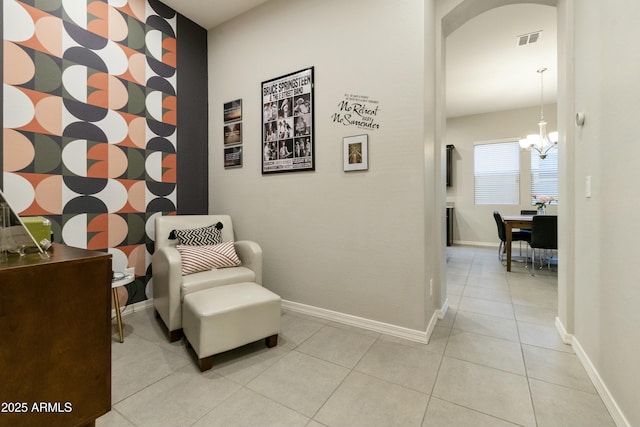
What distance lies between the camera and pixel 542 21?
10.2ft

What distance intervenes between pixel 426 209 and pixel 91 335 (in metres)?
→ 2.02

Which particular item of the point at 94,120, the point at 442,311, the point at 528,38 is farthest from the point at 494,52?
the point at 94,120

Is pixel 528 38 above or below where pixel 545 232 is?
above

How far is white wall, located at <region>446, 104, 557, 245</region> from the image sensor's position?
584cm

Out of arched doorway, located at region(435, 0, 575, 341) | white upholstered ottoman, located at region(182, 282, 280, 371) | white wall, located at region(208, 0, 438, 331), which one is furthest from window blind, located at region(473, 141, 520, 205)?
white upholstered ottoman, located at region(182, 282, 280, 371)

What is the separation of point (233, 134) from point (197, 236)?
48.6 inches

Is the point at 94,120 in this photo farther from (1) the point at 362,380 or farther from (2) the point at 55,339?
(1) the point at 362,380

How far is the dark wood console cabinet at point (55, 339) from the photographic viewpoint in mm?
752

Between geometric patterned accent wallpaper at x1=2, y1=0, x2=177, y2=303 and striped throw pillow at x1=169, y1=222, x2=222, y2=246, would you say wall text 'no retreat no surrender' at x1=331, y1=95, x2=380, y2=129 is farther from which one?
geometric patterned accent wallpaper at x1=2, y1=0, x2=177, y2=303

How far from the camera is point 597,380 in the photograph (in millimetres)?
1527

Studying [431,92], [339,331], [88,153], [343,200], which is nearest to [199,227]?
[88,153]

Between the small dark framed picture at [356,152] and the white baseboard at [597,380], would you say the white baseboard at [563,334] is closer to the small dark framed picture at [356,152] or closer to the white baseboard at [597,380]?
the white baseboard at [597,380]

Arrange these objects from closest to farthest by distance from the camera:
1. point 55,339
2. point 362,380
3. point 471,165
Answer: point 55,339, point 362,380, point 471,165

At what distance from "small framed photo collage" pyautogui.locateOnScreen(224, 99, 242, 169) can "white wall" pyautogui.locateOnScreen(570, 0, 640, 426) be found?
2.86 metres
